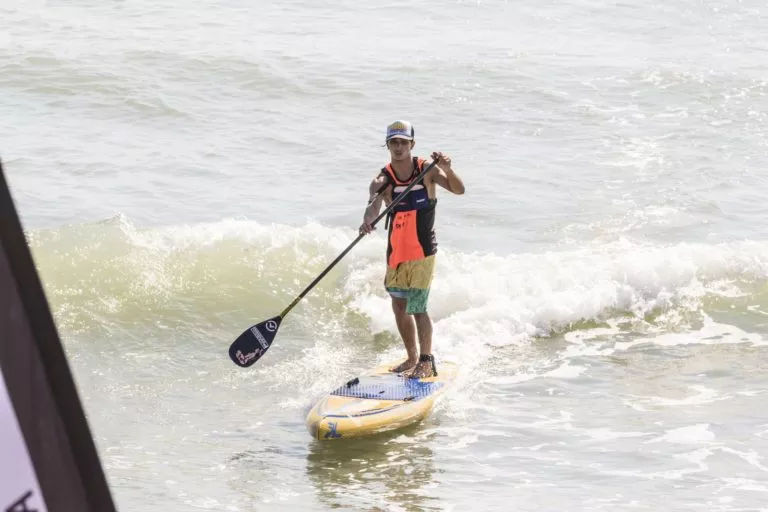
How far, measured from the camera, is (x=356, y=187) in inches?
549

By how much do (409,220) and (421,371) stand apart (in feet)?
3.90

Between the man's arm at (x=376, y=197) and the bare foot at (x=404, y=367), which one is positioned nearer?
the man's arm at (x=376, y=197)

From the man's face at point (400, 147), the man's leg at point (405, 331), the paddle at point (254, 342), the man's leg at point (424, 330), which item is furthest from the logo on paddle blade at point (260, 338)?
the man's face at point (400, 147)

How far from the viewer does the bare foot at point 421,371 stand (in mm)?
8250

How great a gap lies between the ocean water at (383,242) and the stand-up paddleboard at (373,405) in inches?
4.5

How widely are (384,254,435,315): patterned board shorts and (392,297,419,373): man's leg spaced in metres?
0.05

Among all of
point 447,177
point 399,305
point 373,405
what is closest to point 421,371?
A: point 399,305

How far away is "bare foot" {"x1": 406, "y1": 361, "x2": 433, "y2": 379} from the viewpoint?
8.25m

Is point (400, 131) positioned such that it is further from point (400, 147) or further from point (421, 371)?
point (421, 371)

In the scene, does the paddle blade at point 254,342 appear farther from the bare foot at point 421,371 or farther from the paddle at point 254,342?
the bare foot at point 421,371

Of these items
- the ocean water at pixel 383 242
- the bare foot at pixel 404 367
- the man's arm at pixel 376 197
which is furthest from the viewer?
the bare foot at pixel 404 367

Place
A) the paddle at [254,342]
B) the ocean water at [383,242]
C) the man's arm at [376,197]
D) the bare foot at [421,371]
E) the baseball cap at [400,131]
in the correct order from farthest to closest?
1. the bare foot at [421,371]
2. the paddle at [254,342]
3. the man's arm at [376,197]
4. the baseball cap at [400,131]
5. the ocean water at [383,242]

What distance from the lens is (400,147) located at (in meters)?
7.37

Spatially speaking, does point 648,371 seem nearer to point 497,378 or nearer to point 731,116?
point 497,378
